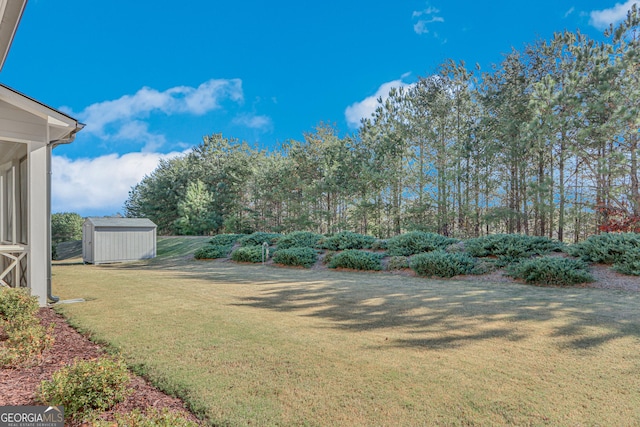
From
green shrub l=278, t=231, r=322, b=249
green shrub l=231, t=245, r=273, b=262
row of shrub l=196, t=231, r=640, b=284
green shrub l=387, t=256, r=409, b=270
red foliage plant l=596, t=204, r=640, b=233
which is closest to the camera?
row of shrub l=196, t=231, r=640, b=284

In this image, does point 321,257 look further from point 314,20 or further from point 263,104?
point 263,104

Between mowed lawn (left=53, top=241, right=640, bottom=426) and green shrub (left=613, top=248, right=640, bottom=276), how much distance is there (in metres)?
1.19

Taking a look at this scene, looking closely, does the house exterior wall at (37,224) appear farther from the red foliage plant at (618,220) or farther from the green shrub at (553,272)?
the red foliage plant at (618,220)

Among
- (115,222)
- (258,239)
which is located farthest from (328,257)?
(115,222)

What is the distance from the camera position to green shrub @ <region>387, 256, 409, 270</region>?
980 centimetres

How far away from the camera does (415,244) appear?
10.6 m

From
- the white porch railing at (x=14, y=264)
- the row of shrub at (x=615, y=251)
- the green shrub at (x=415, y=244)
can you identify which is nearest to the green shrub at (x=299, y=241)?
the green shrub at (x=415, y=244)

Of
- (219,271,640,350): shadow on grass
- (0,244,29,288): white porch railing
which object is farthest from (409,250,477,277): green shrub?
(0,244,29,288): white porch railing

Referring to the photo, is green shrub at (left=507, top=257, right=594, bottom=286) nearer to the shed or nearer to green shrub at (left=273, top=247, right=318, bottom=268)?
green shrub at (left=273, top=247, right=318, bottom=268)

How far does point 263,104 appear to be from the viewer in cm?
2142

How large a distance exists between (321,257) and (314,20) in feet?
30.7

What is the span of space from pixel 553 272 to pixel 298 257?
697cm

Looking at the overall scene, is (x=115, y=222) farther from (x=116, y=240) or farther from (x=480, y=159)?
(x=480, y=159)
